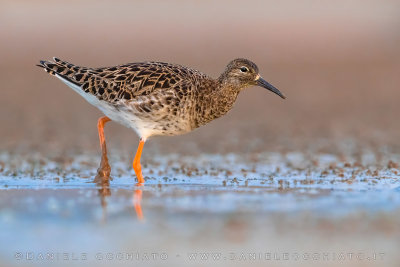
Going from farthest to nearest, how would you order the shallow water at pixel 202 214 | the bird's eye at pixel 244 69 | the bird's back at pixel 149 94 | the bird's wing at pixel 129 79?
the bird's eye at pixel 244 69 → the bird's wing at pixel 129 79 → the bird's back at pixel 149 94 → the shallow water at pixel 202 214

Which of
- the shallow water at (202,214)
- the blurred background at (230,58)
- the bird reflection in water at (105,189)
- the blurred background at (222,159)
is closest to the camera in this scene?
the shallow water at (202,214)

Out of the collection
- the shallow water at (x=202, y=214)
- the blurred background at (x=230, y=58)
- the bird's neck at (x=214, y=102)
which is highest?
the blurred background at (x=230, y=58)

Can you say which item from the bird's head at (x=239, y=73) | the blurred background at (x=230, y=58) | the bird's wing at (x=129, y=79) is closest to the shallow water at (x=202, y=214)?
the bird's wing at (x=129, y=79)

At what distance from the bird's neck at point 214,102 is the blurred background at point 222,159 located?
969 mm

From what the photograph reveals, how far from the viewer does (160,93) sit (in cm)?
1259

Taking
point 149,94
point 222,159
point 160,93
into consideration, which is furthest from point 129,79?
point 222,159

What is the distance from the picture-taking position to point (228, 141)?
17297 mm

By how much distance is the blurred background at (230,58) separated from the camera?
18000 millimetres

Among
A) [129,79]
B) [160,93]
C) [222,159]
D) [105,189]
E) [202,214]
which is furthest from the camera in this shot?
[222,159]

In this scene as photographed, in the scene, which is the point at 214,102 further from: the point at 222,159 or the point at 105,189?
the point at 105,189

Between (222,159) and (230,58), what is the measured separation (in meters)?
20.0

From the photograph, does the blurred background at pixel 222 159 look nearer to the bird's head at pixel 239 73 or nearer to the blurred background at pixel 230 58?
the blurred background at pixel 230 58

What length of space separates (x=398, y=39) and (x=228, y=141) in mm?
22269

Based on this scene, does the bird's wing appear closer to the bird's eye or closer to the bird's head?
the bird's head
